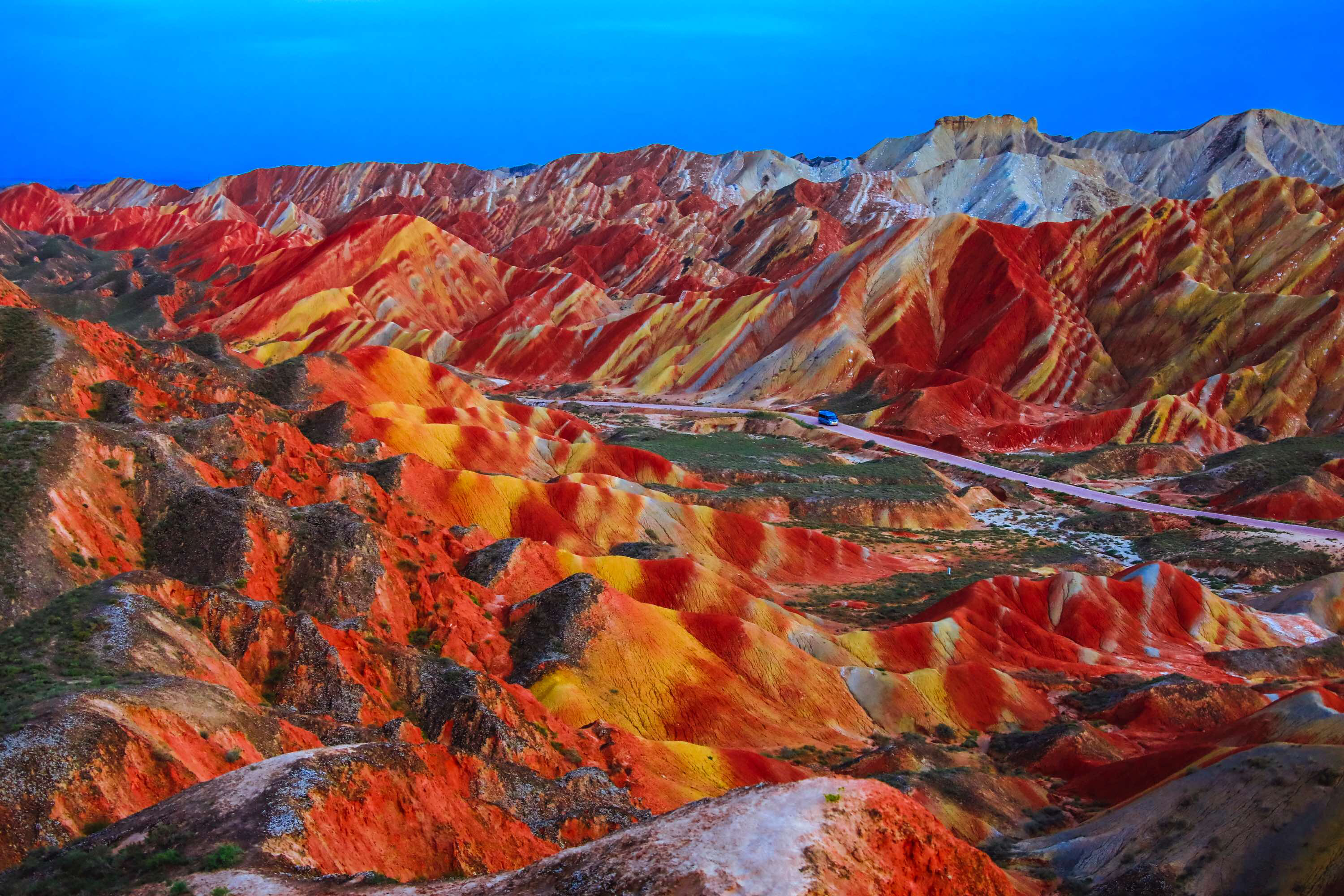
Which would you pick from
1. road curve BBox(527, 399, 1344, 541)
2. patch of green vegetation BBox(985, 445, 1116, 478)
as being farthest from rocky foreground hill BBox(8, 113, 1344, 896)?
road curve BBox(527, 399, 1344, 541)


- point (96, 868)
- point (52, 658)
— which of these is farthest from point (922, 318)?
point (96, 868)

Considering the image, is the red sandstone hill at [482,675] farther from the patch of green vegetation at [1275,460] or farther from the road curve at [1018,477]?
the patch of green vegetation at [1275,460]

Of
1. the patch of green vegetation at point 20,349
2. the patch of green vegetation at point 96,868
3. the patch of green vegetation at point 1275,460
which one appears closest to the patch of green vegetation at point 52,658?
the patch of green vegetation at point 96,868

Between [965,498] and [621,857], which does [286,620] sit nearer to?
[621,857]

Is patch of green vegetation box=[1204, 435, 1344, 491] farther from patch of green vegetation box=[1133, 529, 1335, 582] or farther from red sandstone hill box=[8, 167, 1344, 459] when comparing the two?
patch of green vegetation box=[1133, 529, 1335, 582]

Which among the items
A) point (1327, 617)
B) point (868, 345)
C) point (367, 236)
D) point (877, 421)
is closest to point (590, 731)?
point (1327, 617)
